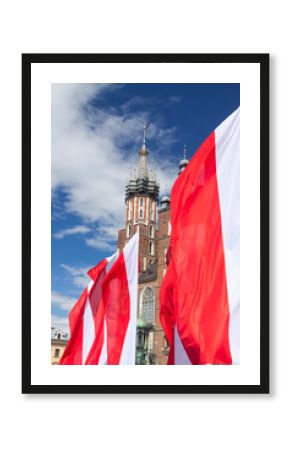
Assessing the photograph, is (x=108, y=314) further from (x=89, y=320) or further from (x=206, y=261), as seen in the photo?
(x=206, y=261)

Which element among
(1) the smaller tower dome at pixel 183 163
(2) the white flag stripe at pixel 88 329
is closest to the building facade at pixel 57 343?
(2) the white flag stripe at pixel 88 329

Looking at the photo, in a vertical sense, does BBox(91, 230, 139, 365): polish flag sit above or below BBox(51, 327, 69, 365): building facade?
above

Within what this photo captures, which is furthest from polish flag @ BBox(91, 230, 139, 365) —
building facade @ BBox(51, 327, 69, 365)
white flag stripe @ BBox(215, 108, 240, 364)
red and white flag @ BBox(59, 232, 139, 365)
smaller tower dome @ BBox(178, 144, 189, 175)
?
white flag stripe @ BBox(215, 108, 240, 364)

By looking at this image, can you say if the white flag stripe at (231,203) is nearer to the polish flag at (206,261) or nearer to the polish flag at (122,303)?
the polish flag at (206,261)

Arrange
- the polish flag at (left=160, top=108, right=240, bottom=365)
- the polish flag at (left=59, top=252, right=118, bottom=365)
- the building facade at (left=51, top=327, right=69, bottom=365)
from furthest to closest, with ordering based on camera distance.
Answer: the polish flag at (left=59, top=252, right=118, bottom=365)
the building facade at (left=51, top=327, right=69, bottom=365)
the polish flag at (left=160, top=108, right=240, bottom=365)

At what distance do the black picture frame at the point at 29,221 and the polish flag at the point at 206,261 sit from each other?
131 millimetres

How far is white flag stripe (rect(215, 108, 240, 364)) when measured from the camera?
10.7 ft

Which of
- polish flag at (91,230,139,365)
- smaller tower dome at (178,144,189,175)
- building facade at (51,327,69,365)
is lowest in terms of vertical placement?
building facade at (51,327,69,365)

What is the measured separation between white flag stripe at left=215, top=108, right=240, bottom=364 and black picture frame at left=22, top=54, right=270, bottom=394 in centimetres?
12

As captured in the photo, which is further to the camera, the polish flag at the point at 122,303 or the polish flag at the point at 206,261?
the polish flag at the point at 122,303

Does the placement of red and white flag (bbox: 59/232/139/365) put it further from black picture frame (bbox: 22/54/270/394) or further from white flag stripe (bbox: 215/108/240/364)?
white flag stripe (bbox: 215/108/240/364)

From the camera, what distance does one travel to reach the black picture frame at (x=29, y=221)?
3252 mm
